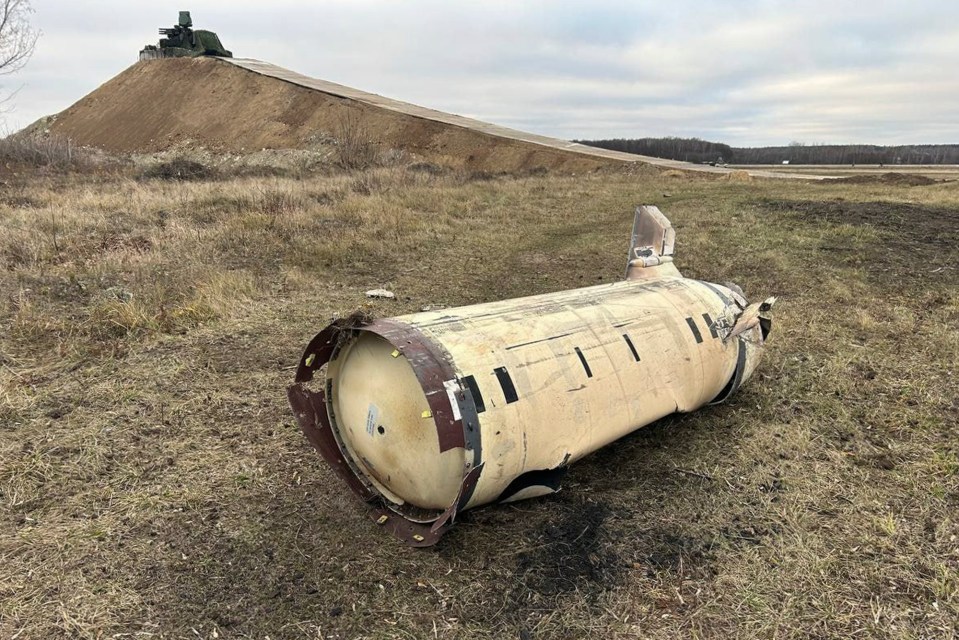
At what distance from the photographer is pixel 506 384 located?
8.80ft

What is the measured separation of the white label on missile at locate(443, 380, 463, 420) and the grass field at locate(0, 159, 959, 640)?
0.89 metres

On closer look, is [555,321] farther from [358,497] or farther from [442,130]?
[442,130]

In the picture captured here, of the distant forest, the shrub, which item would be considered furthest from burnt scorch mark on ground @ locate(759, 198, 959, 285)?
the distant forest

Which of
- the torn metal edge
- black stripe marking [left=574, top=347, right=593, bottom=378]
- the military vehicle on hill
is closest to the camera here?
the torn metal edge

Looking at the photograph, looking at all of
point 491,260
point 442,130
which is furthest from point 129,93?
point 491,260

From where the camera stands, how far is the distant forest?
281 feet

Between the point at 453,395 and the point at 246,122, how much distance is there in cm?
4146

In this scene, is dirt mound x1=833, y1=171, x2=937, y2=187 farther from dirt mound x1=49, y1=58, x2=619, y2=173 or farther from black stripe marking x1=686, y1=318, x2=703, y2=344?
black stripe marking x1=686, y1=318, x2=703, y2=344

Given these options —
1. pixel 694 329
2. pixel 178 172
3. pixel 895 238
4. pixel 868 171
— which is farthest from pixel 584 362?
pixel 868 171

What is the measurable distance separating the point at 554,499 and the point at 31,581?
270 cm

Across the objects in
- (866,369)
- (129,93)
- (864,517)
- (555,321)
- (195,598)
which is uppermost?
(129,93)

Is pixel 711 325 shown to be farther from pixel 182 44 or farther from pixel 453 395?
pixel 182 44

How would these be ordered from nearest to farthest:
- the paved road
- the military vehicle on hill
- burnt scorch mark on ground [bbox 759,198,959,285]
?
burnt scorch mark on ground [bbox 759,198,959,285], the paved road, the military vehicle on hill

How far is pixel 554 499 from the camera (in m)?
3.26
